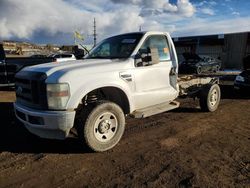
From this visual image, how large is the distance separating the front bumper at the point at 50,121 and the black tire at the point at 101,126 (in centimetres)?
27

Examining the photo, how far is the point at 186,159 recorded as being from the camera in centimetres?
433

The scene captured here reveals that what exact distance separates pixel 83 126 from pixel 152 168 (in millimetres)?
1322

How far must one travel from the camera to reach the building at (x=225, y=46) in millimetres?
27406

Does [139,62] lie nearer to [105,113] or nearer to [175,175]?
[105,113]

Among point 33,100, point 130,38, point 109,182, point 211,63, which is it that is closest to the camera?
point 109,182

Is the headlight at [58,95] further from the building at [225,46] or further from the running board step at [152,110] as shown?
the building at [225,46]

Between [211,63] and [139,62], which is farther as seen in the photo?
[211,63]

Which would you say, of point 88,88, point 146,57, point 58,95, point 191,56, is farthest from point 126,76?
point 191,56

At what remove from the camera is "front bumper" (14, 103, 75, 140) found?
407 cm

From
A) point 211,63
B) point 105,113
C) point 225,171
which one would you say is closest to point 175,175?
point 225,171

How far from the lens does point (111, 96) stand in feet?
16.8

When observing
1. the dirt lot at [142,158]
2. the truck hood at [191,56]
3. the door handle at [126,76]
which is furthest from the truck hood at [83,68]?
the truck hood at [191,56]

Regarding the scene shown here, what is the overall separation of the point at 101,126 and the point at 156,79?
1.75m

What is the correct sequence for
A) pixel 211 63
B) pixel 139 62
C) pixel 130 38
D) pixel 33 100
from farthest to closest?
pixel 211 63 → pixel 130 38 → pixel 139 62 → pixel 33 100
